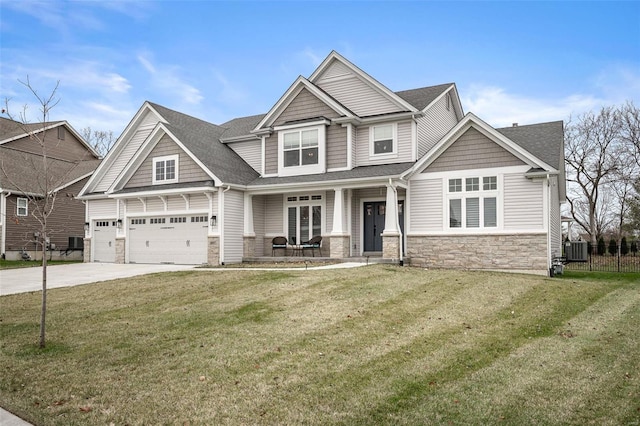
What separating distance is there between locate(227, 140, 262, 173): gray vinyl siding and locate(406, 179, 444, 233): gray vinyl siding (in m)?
8.00

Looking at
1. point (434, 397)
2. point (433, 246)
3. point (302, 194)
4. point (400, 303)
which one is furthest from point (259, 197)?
point (434, 397)

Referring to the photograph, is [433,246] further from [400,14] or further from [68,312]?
[68,312]

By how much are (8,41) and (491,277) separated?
14.0m

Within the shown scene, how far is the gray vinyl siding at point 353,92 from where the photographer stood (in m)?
20.6

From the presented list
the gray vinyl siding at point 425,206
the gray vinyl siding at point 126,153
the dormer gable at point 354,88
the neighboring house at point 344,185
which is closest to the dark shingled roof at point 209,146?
the neighboring house at point 344,185

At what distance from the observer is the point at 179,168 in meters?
22.2

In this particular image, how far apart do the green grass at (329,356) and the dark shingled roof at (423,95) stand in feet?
33.3

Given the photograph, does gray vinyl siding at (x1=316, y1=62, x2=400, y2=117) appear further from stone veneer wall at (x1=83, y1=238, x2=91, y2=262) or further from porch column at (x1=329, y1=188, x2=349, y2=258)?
stone veneer wall at (x1=83, y1=238, x2=91, y2=262)

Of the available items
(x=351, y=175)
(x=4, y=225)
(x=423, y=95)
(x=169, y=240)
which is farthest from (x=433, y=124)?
(x=4, y=225)

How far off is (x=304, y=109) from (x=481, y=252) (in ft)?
31.3

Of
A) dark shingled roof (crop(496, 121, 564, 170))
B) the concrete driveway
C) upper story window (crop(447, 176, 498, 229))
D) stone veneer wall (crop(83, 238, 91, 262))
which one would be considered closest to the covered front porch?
Answer: upper story window (crop(447, 176, 498, 229))

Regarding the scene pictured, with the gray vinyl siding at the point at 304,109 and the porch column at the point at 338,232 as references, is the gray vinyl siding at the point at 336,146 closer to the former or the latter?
the gray vinyl siding at the point at 304,109

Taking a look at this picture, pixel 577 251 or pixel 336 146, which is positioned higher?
pixel 336 146

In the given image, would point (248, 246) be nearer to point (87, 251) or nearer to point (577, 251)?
point (87, 251)
